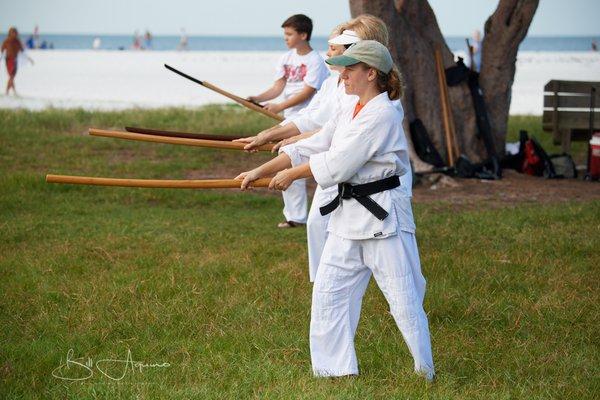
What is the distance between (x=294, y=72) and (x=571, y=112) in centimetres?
539

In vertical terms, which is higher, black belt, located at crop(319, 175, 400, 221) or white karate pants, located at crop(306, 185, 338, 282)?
black belt, located at crop(319, 175, 400, 221)

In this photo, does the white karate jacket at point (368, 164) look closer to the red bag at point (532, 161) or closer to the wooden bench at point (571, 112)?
the red bag at point (532, 161)

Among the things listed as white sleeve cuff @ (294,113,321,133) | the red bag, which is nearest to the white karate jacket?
white sleeve cuff @ (294,113,321,133)

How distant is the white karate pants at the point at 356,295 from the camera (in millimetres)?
5070

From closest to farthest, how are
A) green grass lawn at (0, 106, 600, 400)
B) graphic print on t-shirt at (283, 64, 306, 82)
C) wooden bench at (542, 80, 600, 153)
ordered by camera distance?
green grass lawn at (0, 106, 600, 400)
graphic print on t-shirt at (283, 64, 306, 82)
wooden bench at (542, 80, 600, 153)

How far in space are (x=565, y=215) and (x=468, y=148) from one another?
3.45 m

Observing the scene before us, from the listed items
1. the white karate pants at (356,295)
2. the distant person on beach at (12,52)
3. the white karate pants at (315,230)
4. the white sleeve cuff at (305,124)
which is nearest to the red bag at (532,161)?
the white karate pants at (315,230)

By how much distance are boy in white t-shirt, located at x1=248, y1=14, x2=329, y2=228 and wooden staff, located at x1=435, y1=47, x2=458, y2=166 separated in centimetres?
341

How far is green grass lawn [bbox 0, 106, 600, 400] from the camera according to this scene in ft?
17.5

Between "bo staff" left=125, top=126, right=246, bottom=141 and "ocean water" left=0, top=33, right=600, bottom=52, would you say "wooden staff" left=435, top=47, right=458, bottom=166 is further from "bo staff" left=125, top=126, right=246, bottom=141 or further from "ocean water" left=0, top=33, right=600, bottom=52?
"ocean water" left=0, top=33, right=600, bottom=52

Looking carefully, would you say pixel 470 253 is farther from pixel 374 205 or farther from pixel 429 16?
pixel 429 16

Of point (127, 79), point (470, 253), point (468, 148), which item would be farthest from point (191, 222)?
point (127, 79)

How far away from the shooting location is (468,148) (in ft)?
44.1

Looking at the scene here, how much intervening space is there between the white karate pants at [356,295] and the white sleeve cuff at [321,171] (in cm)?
32
